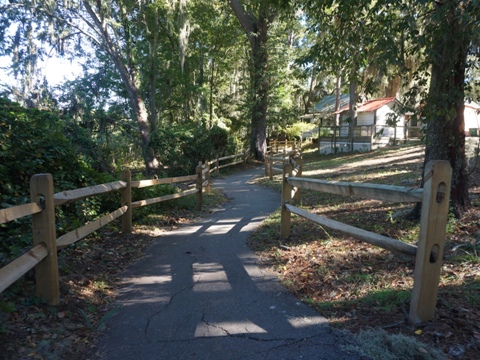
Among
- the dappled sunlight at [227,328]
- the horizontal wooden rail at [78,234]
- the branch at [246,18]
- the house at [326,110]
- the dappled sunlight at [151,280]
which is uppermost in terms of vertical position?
the branch at [246,18]

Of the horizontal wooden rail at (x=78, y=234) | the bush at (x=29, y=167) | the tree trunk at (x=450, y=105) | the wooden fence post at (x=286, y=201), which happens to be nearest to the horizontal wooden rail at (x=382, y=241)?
the wooden fence post at (x=286, y=201)

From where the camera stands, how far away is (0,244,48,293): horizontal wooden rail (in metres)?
2.59

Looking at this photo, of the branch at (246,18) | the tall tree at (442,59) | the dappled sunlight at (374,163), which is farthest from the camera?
the branch at (246,18)

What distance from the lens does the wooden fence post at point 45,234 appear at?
10.7ft

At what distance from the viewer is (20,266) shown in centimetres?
284

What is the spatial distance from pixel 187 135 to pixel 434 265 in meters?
19.8

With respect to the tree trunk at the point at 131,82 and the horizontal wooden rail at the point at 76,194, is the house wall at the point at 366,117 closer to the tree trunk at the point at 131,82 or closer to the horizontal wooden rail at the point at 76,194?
the tree trunk at the point at 131,82

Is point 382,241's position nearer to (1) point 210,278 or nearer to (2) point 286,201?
(1) point 210,278

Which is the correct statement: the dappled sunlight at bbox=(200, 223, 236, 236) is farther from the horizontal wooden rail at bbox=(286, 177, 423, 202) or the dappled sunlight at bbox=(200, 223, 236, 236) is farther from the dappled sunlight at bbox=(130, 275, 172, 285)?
the horizontal wooden rail at bbox=(286, 177, 423, 202)

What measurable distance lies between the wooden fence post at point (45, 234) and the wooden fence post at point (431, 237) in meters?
3.23

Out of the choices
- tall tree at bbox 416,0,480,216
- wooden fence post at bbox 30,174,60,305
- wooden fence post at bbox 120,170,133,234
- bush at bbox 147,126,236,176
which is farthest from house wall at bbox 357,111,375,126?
wooden fence post at bbox 30,174,60,305

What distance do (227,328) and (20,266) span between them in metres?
1.80

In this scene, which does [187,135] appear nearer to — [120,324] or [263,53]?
[263,53]

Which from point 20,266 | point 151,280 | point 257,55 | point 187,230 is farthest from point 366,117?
point 20,266
